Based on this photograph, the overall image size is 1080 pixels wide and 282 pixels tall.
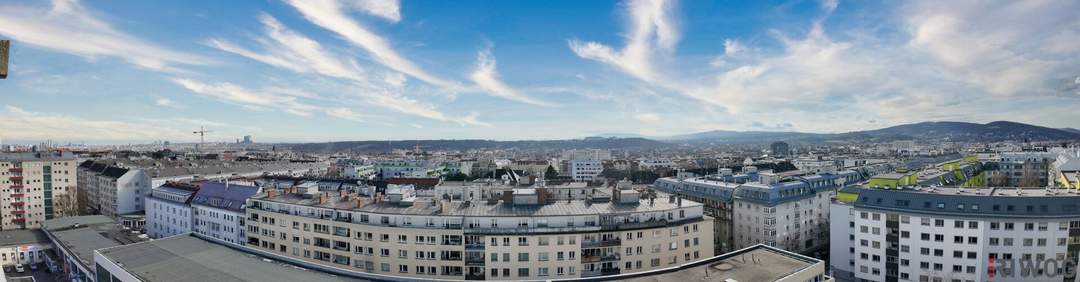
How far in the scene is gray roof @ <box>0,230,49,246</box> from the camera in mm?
55688

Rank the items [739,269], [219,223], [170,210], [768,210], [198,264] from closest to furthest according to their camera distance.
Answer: [739,269] < [198,264] < [768,210] < [219,223] < [170,210]

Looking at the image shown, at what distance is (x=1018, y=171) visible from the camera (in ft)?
316

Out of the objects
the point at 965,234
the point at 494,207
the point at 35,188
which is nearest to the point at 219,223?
the point at 494,207

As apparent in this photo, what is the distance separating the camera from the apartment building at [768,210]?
49.9 metres

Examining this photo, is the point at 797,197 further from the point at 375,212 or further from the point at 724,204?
the point at 375,212

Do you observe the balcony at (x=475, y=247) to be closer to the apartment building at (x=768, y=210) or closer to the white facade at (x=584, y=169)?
the apartment building at (x=768, y=210)

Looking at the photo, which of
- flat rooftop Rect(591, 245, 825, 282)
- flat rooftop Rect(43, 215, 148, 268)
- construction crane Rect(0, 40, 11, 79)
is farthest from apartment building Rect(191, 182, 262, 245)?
construction crane Rect(0, 40, 11, 79)

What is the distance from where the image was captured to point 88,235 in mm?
53312

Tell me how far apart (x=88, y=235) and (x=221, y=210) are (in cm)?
1466

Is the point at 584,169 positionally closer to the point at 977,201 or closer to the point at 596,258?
the point at 977,201

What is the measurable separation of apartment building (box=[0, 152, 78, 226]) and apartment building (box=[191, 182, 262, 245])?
32.0 metres

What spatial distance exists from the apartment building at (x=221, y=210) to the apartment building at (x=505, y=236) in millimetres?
12183

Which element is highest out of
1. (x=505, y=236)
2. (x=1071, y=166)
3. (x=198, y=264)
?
(x=1071, y=166)

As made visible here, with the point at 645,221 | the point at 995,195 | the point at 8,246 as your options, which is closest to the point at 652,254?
the point at 645,221
